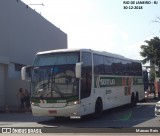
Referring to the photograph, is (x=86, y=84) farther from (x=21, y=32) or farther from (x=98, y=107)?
(x=21, y=32)

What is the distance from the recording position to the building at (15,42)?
111 feet

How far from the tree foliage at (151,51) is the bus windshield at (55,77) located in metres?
50.1

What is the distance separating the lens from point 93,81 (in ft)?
69.6

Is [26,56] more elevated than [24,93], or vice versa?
[26,56]

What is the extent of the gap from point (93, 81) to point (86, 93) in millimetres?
1195

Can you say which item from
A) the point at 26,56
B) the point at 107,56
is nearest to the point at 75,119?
the point at 107,56

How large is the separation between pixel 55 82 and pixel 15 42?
56.2 ft

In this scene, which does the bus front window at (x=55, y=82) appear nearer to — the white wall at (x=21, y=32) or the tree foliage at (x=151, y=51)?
the white wall at (x=21, y=32)

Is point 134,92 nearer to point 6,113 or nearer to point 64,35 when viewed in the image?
point 6,113

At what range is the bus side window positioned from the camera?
1993 centimetres

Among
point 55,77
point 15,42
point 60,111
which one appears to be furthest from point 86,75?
point 15,42

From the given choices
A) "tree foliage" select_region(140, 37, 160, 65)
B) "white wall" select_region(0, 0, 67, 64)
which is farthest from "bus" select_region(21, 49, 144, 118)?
"tree foliage" select_region(140, 37, 160, 65)

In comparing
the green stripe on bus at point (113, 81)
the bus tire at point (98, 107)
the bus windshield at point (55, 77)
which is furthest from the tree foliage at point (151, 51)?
the bus windshield at point (55, 77)

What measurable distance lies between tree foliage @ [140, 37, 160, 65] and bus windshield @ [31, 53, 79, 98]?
164ft
